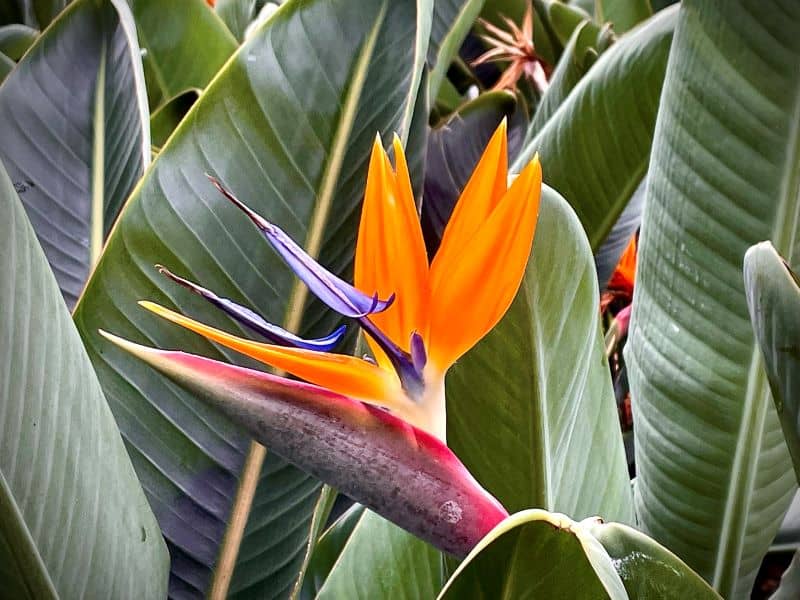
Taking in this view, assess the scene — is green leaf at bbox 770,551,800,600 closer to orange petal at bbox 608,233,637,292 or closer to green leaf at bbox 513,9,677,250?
green leaf at bbox 513,9,677,250

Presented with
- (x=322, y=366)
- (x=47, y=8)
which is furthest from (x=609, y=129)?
(x=47, y=8)

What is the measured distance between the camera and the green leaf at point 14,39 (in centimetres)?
118

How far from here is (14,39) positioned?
3.90ft

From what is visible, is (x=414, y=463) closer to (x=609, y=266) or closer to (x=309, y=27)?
(x=309, y=27)

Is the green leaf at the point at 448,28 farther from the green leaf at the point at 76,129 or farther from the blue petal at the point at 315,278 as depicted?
the blue petal at the point at 315,278

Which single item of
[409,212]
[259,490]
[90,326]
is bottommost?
[259,490]

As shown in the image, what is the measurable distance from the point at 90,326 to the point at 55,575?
186 millimetres

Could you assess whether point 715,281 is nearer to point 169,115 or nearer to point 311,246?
point 311,246

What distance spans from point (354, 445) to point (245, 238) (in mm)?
281

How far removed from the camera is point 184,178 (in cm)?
62

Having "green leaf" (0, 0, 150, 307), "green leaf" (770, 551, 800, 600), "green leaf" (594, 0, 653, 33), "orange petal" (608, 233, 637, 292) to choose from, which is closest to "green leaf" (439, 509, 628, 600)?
"green leaf" (770, 551, 800, 600)

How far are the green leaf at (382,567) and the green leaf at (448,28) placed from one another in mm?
519

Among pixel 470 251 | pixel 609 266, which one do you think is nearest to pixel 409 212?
pixel 470 251

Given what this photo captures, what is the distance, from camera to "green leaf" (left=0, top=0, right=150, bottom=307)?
772 mm
